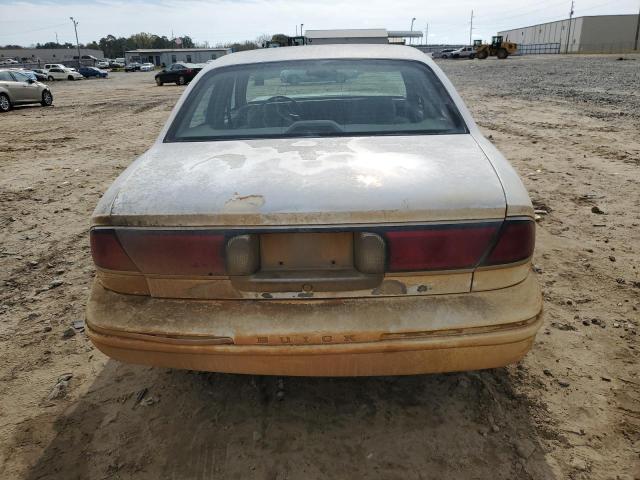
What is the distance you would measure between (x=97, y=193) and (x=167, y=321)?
4.88 m

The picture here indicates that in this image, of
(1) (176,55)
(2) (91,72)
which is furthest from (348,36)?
(1) (176,55)

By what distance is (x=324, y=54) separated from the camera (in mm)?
2857

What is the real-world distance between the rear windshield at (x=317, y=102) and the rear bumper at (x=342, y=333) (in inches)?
37.5

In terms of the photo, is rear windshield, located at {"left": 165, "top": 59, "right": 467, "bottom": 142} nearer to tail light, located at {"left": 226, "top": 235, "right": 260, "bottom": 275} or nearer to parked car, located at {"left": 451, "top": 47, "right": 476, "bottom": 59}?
tail light, located at {"left": 226, "top": 235, "right": 260, "bottom": 275}

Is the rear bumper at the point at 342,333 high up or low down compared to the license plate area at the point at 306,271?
down

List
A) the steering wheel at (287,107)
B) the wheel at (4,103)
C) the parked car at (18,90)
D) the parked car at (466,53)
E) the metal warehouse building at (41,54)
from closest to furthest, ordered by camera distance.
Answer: the steering wheel at (287,107) < the wheel at (4,103) < the parked car at (18,90) < the parked car at (466,53) < the metal warehouse building at (41,54)

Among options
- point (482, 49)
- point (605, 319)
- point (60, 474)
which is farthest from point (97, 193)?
point (482, 49)

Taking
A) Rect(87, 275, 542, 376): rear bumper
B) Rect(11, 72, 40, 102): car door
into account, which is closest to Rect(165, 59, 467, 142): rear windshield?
Rect(87, 275, 542, 376): rear bumper

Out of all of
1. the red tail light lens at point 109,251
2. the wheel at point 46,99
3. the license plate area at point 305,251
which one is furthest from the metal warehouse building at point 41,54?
the license plate area at point 305,251

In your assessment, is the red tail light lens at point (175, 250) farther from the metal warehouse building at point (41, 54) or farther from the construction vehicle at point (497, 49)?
the metal warehouse building at point (41, 54)

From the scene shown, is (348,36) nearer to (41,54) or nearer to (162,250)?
(162,250)

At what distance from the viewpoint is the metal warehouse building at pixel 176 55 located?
78.7m

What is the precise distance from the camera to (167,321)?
1.79 meters

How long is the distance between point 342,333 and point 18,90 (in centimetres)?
2011
